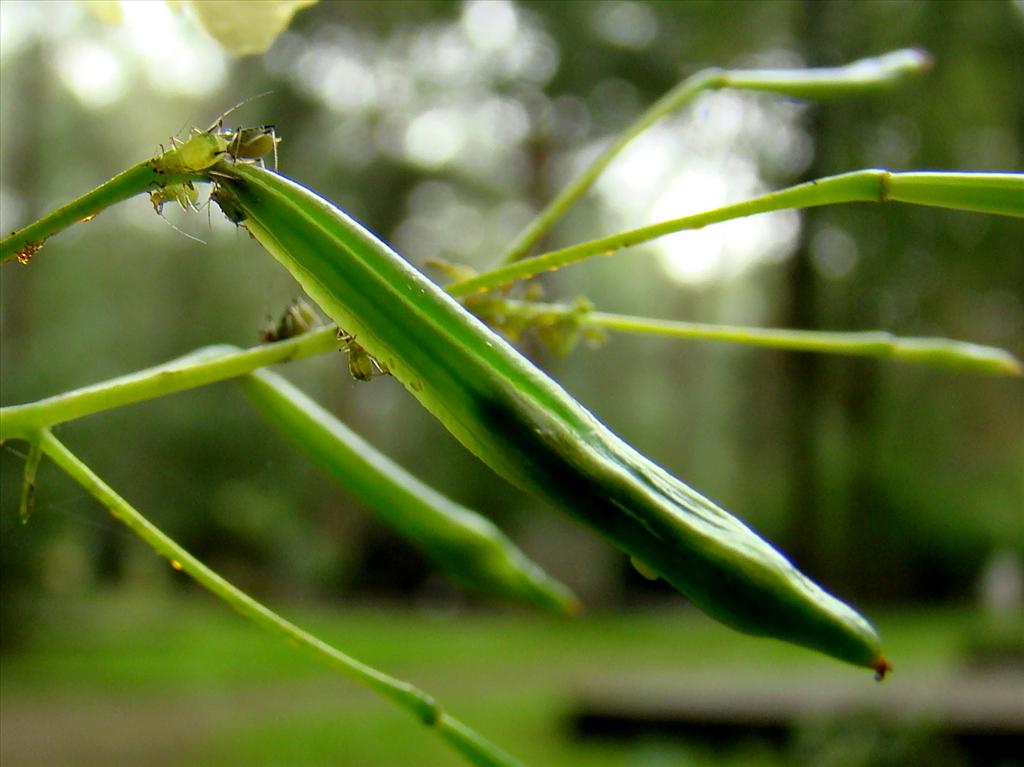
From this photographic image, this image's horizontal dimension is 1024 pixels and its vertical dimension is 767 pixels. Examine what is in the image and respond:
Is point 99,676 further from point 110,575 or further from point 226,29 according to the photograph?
point 226,29

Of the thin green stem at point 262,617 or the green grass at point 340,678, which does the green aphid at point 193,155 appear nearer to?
the thin green stem at point 262,617

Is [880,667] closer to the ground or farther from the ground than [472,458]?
closer to the ground

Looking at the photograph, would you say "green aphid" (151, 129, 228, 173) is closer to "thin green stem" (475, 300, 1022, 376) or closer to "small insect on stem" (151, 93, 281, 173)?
"small insect on stem" (151, 93, 281, 173)

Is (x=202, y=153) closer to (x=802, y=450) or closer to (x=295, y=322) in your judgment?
(x=295, y=322)

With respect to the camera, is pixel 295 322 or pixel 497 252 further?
pixel 497 252

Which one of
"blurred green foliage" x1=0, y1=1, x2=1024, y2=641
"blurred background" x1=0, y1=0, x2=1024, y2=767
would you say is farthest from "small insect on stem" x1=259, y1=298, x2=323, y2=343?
"blurred green foliage" x1=0, y1=1, x2=1024, y2=641

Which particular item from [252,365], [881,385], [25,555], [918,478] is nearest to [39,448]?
[252,365]

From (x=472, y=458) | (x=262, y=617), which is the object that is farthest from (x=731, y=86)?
(x=472, y=458)
